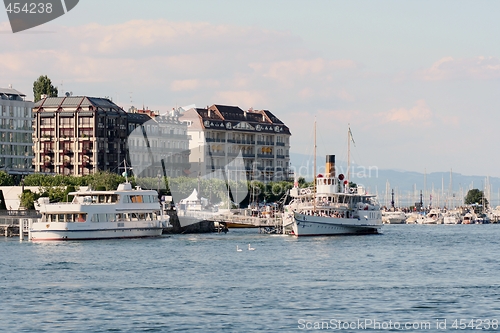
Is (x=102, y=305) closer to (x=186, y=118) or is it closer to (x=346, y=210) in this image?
(x=346, y=210)

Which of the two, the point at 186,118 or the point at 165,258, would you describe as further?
the point at 186,118

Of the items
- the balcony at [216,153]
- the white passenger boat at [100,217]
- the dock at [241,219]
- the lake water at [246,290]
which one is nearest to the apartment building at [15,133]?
the balcony at [216,153]

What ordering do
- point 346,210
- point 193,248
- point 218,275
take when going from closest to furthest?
point 218,275
point 193,248
point 346,210

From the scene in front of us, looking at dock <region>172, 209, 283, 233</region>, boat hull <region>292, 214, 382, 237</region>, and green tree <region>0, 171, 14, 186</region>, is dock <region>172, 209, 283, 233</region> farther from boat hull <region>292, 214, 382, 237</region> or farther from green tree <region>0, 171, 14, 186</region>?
green tree <region>0, 171, 14, 186</region>

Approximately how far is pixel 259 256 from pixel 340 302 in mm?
27977

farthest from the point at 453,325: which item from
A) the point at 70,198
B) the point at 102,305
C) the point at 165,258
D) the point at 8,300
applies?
the point at 70,198

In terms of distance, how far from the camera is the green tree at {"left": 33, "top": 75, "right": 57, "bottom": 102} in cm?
17762

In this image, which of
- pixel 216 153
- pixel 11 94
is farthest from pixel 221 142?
pixel 11 94

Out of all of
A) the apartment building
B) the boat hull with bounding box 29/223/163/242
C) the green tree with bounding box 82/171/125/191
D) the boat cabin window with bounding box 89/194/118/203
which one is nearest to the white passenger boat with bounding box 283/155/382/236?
the boat hull with bounding box 29/223/163/242

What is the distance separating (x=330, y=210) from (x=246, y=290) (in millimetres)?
57211

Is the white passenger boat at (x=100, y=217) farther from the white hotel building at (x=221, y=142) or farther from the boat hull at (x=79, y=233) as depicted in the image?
the white hotel building at (x=221, y=142)

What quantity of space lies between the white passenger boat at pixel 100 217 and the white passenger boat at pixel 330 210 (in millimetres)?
12513

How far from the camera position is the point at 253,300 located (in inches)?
1881

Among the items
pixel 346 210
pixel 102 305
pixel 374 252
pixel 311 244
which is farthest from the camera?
pixel 346 210
